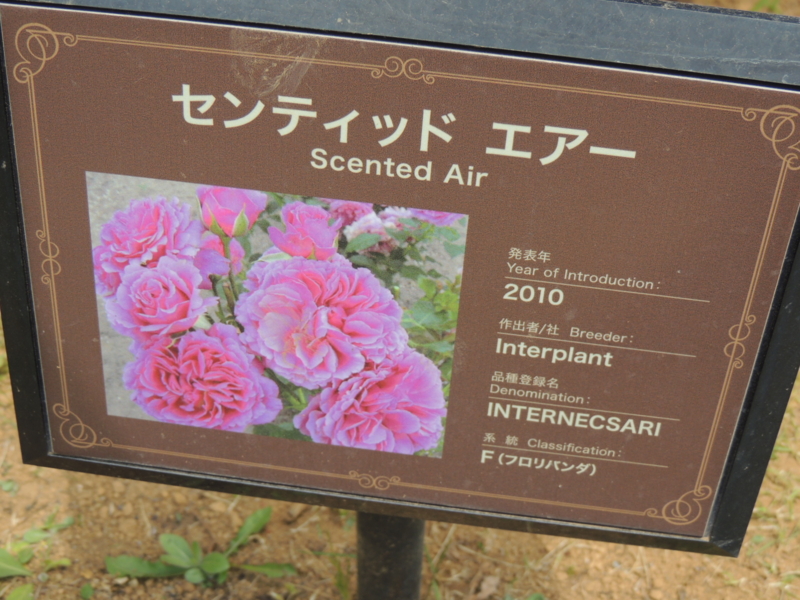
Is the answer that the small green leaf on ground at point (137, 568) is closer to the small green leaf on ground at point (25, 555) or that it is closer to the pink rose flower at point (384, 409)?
the small green leaf on ground at point (25, 555)

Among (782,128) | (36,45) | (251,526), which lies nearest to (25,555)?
(251,526)

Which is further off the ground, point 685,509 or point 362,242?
point 362,242

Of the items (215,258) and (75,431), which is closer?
(215,258)

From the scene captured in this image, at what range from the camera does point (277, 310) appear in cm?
130

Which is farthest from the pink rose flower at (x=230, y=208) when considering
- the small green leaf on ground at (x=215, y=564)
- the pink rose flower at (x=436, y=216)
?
the small green leaf on ground at (x=215, y=564)

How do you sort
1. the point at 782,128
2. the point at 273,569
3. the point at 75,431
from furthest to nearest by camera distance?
the point at 273,569 → the point at 75,431 → the point at 782,128

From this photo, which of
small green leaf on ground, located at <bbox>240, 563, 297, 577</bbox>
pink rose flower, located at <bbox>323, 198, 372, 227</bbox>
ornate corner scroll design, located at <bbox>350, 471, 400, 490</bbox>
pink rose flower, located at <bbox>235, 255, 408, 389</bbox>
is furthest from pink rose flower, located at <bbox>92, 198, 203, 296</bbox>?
small green leaf on ground, located at <bbox>240, 563, 297, 577</bbox>

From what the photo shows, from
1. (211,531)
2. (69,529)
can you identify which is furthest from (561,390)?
(69,529)

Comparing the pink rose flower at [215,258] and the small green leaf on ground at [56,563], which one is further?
the small green leaf on ground at [56,563]

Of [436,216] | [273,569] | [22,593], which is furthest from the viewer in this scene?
[273,569]

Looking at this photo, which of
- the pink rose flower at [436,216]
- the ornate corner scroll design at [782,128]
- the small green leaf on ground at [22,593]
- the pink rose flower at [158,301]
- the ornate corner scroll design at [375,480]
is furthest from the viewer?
the small green leaf on ground at [22,593]

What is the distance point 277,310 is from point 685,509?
2.57 feet

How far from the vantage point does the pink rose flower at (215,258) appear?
50.2 inches

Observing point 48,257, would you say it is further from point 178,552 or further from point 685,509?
point 685,509
